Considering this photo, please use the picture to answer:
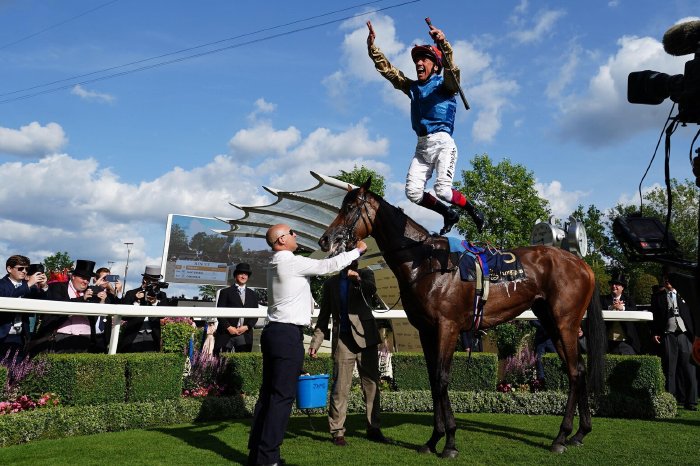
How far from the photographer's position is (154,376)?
814cm

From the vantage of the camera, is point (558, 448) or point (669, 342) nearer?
point (558, 448)

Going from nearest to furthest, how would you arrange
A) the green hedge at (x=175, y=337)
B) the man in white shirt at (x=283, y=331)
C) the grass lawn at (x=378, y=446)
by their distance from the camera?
the man in white shirt at (x=283, y=331), the grass lawn at (x=378, y=446), the green hedge at (x=175, y=337)

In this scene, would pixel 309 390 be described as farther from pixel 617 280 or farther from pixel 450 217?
pixel 617 280

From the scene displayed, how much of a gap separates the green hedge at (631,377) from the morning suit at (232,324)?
4958mm

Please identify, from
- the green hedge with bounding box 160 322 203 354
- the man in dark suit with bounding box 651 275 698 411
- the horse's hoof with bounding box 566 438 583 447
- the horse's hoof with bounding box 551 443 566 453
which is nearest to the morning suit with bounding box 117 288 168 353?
the green hedge with bounding box 160 322 203 354

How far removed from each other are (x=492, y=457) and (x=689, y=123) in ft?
14.0

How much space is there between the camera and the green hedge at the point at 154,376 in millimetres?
7945

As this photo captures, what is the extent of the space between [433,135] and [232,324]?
498 centimetres

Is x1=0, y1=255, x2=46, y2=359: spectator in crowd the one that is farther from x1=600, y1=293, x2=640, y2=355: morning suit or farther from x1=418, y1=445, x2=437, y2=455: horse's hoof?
x1=600, y1=293, x2=640, y2=355: morning suit

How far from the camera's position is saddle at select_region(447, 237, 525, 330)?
6844 mm

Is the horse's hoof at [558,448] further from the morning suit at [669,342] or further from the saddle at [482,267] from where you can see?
the morning suit at [669,342]

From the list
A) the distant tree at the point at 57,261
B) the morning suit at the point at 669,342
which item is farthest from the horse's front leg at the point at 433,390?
the distant tree at the point at 57,261

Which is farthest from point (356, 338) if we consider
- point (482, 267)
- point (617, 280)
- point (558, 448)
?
point (617, 280)

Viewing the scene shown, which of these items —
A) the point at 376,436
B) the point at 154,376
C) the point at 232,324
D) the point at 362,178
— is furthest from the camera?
the point at 362,178
